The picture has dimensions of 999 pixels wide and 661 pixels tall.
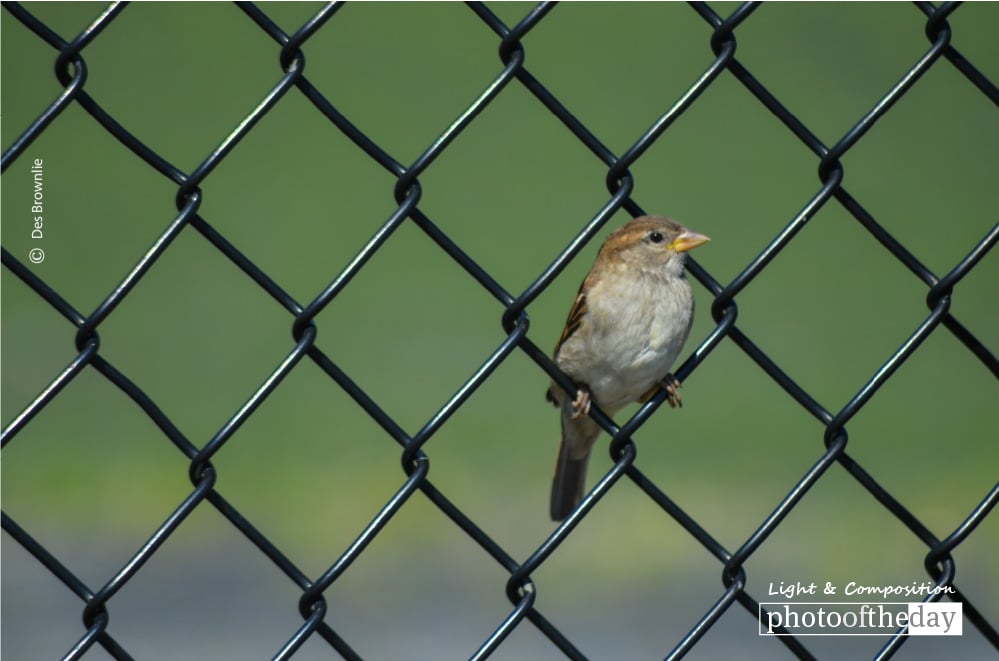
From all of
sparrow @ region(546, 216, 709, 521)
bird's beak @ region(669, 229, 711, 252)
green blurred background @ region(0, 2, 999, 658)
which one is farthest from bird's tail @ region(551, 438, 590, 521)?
green blurred background @ region(0, 2, 999, 658)

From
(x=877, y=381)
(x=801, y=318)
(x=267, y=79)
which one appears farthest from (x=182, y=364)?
(x=877, y=381)

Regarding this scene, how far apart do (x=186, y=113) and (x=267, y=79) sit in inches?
39.9

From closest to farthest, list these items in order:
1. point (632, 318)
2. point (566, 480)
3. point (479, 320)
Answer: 1. point (632, 318)
2. point (566, 480)
3. point (479, 320)

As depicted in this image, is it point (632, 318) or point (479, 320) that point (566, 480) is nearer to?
point (632, 318)

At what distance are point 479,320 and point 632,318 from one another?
5.75 meters

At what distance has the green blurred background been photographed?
673 centimetres

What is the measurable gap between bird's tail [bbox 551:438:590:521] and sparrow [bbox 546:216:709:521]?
456mm

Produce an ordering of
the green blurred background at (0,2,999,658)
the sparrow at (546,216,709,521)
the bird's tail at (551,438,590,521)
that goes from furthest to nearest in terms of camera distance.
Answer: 1. the green blurred background at (0,2,999,658)
2. the bird's tail at (551,438,590,521)
3. the sparrow at (546,216,709,521)

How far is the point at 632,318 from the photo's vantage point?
11.5ft

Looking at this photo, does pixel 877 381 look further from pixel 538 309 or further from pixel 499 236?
pixel 499 236

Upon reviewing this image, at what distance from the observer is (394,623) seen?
6.42 m

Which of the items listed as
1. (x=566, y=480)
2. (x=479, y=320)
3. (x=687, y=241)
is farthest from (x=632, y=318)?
(x=479, y=320)

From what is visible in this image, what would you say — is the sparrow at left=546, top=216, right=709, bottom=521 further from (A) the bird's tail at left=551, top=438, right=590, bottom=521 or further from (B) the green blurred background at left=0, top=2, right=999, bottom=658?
(B) the green blurred background at left=0, top=2, right=999, bottom=658

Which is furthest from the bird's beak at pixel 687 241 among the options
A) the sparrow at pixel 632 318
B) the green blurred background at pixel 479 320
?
the green blurred background at pixel 479 320
